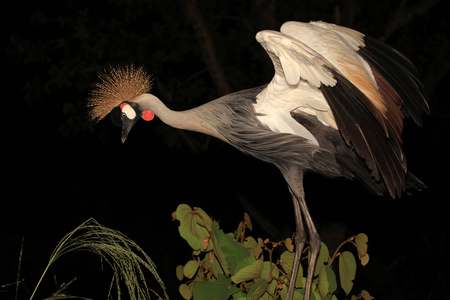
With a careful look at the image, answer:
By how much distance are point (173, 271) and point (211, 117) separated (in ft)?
12.0

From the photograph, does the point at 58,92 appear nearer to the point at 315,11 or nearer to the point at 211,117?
the point at 315,11

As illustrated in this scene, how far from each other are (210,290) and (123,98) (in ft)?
2.95

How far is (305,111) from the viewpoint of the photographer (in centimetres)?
248

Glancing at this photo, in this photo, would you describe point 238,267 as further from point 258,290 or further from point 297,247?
point 297,247

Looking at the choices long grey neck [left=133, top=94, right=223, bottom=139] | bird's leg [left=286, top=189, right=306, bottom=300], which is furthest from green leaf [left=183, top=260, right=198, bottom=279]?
long grey neck [left=133, top=94, right=223, bottom=139]

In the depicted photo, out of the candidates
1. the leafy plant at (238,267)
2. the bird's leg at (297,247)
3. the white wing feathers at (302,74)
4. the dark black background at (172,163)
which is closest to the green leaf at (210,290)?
the leafy plant at (238,267)

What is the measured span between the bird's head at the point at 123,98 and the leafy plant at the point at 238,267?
469 mm

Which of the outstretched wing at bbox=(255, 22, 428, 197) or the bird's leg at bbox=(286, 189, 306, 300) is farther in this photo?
the bird's leg at bbox=(286, 189, 306, 300)

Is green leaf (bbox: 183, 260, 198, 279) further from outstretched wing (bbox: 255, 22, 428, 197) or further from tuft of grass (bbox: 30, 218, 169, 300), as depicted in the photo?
outstretched wing (bbox: 255, 22, 428, 197)

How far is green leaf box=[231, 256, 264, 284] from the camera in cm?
226

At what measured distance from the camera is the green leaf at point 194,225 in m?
2.38

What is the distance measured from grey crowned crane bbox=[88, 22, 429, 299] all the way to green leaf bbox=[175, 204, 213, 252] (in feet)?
1.23

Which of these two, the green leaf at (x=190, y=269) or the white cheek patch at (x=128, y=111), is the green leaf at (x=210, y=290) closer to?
the green leaf at (x=190, y=269)

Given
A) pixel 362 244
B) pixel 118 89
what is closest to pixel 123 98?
pixel 118 89
